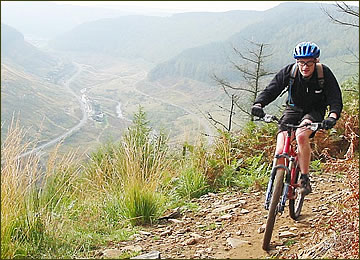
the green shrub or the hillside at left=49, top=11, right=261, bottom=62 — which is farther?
the hillside at left=49, top=11, right=261, bottom=62

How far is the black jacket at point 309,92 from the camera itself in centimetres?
407

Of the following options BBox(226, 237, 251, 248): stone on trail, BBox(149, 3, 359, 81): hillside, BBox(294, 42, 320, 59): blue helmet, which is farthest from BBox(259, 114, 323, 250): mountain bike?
BBox(149, 3, 359, 81): hillside

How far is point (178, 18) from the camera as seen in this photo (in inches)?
7003

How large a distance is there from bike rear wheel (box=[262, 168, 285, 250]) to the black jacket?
2.56 feet

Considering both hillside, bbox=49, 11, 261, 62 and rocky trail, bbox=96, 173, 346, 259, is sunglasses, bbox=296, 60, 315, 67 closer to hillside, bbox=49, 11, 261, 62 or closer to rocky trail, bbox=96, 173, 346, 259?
rocky trail, bbox=96, 173, 346, 259

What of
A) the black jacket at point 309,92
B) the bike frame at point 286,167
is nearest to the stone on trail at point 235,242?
the bike frame at point 286,167

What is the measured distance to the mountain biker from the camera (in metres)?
4.03

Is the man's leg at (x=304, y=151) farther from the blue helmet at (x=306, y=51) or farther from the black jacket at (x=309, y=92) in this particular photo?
the blue helmet at (x=306, y=51)

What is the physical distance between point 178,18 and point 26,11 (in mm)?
90482

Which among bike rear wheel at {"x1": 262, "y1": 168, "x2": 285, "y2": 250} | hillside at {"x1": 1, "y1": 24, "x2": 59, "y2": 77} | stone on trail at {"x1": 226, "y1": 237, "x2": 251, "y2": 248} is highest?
bike rear wheel at {"x1": 262, "y1": 168, "x2": 285, "y2": 250}

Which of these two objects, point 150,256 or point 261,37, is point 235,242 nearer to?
point 150,256

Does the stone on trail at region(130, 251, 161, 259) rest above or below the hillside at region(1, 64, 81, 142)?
above

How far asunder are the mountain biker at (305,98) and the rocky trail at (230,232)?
1.90 ft

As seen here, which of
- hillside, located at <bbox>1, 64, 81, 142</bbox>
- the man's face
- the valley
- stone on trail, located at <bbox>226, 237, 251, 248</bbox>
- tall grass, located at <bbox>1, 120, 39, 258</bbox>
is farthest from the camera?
hillside, located at <bbox>1, 64, 81, 142</bbox>
